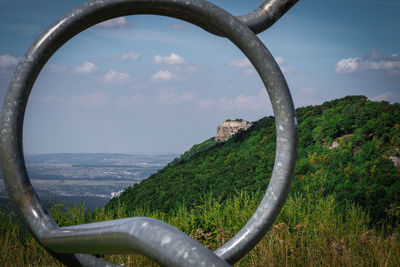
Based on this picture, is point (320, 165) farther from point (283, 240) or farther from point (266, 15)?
point (266, 15)

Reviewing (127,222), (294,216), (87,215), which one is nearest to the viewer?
(127,222)

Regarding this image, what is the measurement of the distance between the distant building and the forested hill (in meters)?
1.92

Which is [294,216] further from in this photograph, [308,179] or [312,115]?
[312,115]

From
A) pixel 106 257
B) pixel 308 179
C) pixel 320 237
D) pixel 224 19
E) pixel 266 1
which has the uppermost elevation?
pixel 266 1

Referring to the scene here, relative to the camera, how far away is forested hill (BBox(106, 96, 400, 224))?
27.7 ft

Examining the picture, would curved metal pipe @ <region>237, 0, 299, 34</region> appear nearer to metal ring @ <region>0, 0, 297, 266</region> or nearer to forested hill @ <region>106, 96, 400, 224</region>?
metal ring @ <region>0, 0, 297, 266</region>

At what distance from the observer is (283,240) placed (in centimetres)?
Answer: 509

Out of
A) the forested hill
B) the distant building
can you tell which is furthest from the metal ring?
the distant building

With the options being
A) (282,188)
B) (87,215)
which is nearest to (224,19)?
(282,188)

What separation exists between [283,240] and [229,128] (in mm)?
10537

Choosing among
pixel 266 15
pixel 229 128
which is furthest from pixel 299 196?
pixel 229 128

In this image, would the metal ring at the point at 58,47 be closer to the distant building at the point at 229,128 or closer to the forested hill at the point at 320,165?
the forested hill at the point at 320,165

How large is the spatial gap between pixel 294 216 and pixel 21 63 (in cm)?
479

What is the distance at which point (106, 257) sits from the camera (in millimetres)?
5168
